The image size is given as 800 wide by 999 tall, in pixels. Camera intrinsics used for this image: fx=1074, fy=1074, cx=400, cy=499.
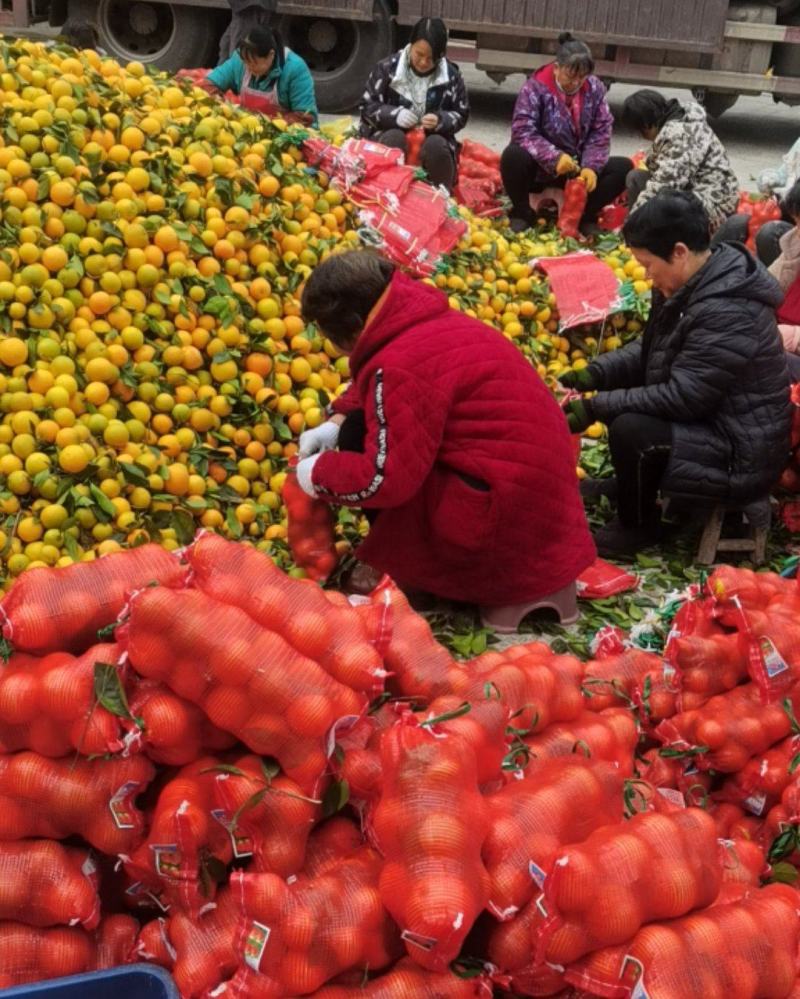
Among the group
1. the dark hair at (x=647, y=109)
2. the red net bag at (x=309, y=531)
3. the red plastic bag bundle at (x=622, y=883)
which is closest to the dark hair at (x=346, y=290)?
the red net bag at (x=309, y=531)

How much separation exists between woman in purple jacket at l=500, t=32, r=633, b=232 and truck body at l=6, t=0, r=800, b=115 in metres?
3.94

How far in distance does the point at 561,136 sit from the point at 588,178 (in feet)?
1.20

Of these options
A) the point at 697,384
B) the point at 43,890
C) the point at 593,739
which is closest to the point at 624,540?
the point at 697,384

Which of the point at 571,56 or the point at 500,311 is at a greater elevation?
the point at 571,56

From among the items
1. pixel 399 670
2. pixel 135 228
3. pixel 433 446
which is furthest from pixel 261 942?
pixel 135 228

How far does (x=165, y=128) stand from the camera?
4.83 m

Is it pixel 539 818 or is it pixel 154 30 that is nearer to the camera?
pixel 539 818

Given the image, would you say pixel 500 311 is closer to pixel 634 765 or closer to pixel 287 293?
pixel 287 293

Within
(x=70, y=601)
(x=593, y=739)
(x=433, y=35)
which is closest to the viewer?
(x=70, y=601)

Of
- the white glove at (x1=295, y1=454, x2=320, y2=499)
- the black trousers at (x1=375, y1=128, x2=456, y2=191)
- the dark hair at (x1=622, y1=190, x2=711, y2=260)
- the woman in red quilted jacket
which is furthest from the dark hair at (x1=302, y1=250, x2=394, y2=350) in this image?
the black trousers at (x1=375, y1=128, x2=456, y2=191)

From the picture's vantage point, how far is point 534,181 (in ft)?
25.3

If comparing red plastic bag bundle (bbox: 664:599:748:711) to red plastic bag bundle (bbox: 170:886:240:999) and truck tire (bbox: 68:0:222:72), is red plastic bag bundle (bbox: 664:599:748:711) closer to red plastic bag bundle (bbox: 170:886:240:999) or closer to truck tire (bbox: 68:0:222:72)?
red plastic bag bundle (bbox: 170:886:240:999)

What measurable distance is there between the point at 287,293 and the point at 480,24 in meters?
7.95

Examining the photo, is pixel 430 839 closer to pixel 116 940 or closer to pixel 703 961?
pixel 703 961
